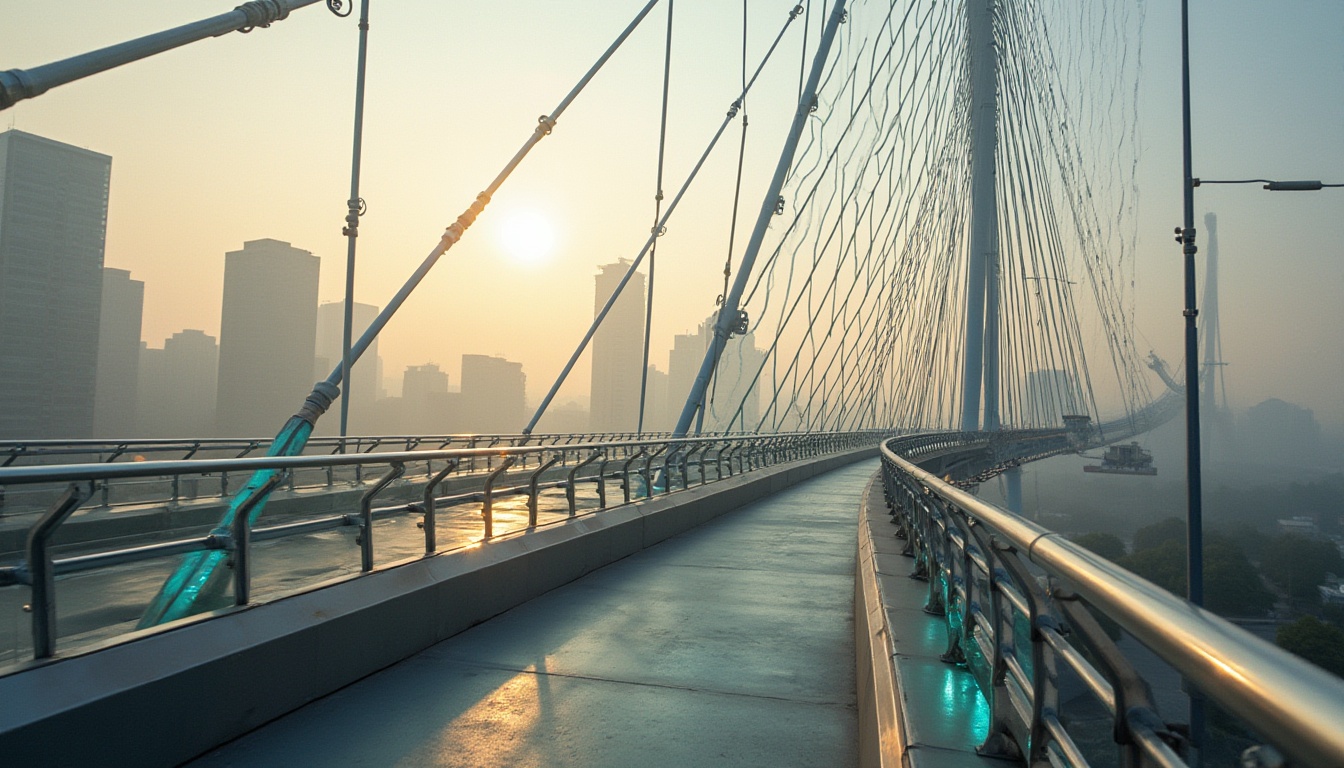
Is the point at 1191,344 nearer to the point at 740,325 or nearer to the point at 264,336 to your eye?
the point at 740,325

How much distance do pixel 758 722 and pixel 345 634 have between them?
2179 mm

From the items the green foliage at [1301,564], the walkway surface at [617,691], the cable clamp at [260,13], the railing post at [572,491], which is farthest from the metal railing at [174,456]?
the green foliage at [1301,564]

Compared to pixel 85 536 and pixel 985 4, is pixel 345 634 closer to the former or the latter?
pixel 85 536

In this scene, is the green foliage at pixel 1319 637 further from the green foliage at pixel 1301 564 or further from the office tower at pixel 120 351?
the office tower at pixel 120 351

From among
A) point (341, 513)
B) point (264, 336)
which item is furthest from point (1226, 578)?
point (264, 336)

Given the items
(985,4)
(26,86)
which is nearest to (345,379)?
(26,86)

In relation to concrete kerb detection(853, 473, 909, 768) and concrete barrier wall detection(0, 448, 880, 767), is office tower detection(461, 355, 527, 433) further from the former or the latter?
concrete kerb detection(853, 473, 909, 768)

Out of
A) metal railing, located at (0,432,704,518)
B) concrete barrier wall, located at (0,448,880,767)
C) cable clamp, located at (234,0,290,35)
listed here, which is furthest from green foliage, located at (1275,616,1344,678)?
cable clamp, located at (234,0,290,35)

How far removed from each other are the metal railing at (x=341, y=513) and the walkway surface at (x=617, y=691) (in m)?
0.80

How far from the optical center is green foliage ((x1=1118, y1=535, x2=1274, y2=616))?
963 inches

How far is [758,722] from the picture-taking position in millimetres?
4504

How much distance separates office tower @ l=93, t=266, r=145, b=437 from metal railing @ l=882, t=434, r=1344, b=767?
216 ft

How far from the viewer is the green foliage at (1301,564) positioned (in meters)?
24.5

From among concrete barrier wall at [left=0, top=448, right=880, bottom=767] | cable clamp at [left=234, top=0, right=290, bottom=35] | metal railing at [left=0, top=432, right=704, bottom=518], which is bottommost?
concrete barrier wall at [left=0, top=448, right=880, bottom=767]
